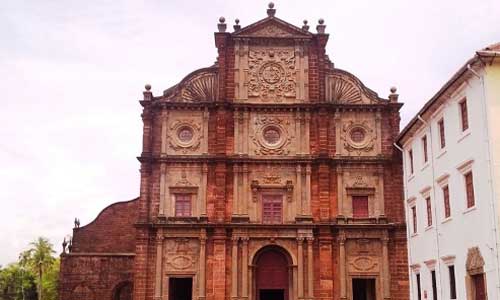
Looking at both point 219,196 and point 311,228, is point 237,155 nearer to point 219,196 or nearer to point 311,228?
point 219,196

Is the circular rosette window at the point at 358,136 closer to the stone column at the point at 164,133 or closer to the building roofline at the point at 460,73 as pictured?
the building roofline at the point at 460,73

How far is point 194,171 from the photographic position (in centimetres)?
3325

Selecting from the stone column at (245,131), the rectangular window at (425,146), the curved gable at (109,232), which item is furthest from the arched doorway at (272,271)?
the rectangular window at (425,146)

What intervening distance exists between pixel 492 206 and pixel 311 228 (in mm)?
13961

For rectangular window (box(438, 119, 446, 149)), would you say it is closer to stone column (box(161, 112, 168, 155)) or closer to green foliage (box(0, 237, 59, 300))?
stone column (box(161, 112, 168, 155))

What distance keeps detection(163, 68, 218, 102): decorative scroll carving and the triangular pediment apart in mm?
2867

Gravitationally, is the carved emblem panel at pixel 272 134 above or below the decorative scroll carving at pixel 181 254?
above

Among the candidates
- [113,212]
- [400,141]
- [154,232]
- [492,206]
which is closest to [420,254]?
[400,141]

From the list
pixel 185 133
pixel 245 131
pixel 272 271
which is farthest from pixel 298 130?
pixel 272 271

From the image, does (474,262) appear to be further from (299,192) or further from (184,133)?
(184,133)

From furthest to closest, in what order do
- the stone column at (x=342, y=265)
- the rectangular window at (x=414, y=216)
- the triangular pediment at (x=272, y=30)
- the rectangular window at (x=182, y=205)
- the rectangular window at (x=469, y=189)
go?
the triangular pediment at (x=272, y=30), the rectangular window at (x=182, y=205), the stone column at (x=342, y=265), the rectangular window at (x=414, y=216), the rectangular window at (x=469, y=189)

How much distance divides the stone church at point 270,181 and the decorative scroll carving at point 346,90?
0.06 metres

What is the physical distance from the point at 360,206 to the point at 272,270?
588 cm

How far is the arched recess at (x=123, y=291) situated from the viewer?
121 feet
